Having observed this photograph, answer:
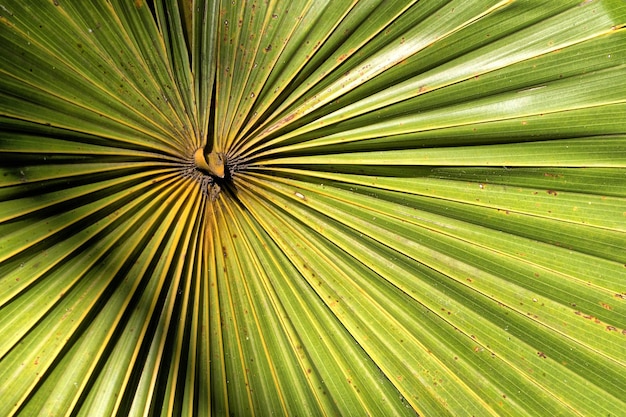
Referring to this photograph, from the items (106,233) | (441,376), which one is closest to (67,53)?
(106,233)

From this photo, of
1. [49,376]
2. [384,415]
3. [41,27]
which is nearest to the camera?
[41,27]

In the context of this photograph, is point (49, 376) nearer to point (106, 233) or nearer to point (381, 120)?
point (106, 233)

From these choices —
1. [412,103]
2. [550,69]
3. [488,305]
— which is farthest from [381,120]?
[488,305]

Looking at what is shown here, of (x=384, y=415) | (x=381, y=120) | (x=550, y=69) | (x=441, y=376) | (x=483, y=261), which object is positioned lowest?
(x=384, y=415)

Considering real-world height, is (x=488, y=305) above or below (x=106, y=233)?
below

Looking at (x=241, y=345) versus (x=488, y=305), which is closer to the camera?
(x=488, y=305)

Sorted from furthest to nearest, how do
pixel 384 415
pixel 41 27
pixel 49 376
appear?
1. pixel 384 415
2. pixel 49 376
3. pixel 41 27
